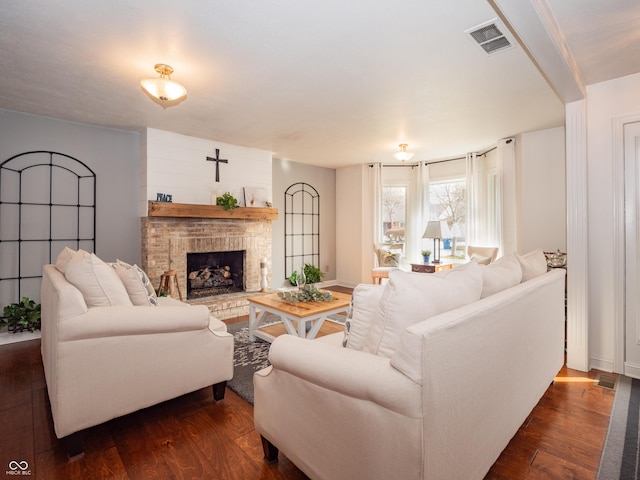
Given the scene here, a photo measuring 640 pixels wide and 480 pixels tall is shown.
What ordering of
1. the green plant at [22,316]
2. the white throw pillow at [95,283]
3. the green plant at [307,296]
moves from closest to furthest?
the white throw pillow at [95,283]
the green plant at [307,296]
the green plant at [22,316]

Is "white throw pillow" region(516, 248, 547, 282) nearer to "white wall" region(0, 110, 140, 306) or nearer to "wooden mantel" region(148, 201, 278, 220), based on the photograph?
"wooden mantel" region(148, 201, 278, 220)

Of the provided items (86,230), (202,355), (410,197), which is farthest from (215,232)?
(410,197)

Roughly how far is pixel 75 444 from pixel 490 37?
139 inches

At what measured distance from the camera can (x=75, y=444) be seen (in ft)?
5.86

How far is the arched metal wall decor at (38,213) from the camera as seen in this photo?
3.85 metres

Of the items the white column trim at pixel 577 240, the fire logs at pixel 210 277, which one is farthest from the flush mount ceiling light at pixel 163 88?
the white column trim at pixel 577 240

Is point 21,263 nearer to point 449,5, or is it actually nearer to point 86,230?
point 86,230

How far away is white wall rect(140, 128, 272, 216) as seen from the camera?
14.7 feet

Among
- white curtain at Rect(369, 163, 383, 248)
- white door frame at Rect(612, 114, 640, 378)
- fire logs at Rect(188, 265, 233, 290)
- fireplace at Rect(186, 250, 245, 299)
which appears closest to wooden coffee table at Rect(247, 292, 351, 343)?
fireplace at Rect(186, 250, 245, 299)

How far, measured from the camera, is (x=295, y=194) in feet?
21.6

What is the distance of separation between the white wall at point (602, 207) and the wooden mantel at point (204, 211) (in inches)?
161

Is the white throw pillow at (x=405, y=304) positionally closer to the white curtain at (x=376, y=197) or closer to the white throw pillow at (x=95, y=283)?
the white throw pillow at (x=95, y=283)

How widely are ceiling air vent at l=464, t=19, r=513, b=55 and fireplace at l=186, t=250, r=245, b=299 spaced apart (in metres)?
4.22

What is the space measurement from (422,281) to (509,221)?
4.24 metres
